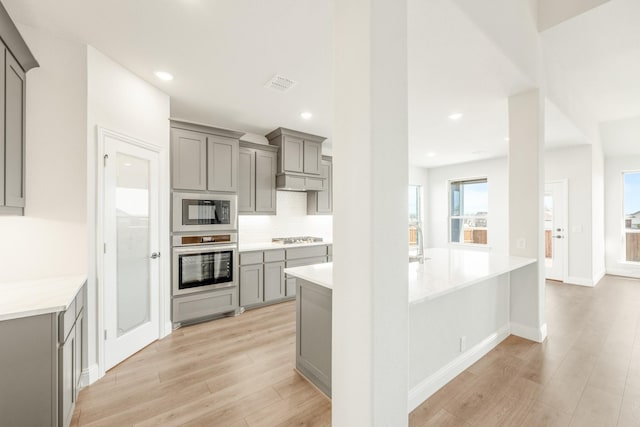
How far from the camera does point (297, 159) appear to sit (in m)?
4.50

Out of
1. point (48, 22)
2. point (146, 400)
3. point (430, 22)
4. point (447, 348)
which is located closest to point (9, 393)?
point (146, 400)

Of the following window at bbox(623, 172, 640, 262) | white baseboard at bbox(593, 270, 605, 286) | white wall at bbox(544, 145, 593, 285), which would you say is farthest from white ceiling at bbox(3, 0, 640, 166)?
white baseboard at bbox(593, 270, 605, 286)

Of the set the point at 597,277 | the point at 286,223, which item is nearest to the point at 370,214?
the point at 286,223

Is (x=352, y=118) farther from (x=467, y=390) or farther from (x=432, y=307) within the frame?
(x=467, y=390)

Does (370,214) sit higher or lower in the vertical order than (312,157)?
lower

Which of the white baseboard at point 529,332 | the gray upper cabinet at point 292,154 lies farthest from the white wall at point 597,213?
the gray upper cabinet at point 292,154

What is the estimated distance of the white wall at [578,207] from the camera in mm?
5059

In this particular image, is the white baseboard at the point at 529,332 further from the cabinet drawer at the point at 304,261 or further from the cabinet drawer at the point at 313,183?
the cabinet drawer at the point at 313,183

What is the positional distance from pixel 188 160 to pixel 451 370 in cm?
352

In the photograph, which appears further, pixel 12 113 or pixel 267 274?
pixel 267 274

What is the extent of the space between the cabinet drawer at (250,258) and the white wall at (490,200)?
550cm

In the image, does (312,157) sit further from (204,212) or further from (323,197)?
(204,212)

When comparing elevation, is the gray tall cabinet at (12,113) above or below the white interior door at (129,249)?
above

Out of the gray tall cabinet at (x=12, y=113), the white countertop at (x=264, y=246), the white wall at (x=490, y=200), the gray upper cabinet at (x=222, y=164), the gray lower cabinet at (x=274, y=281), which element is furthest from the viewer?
the white wall at (x=490, y=200)
